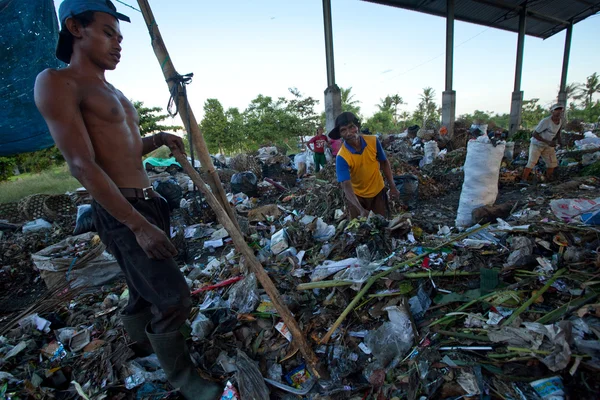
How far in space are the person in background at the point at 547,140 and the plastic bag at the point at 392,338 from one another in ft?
20.0

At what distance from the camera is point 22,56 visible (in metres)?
3.04

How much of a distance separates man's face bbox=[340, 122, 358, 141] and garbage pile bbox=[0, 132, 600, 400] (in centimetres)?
95

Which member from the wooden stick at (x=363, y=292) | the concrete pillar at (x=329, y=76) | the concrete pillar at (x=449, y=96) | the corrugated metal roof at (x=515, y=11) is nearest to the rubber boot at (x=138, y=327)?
the wooden stick at (x=363, y=292)

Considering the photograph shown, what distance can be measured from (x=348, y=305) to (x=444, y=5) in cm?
1453

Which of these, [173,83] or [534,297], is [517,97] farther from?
[173,83]

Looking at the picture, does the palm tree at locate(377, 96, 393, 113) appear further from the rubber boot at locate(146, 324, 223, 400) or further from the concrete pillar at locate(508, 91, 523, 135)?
the rubber boot at locate(146, 324, 223, 400)

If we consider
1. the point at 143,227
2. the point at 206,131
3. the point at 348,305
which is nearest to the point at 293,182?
the point at 348,305

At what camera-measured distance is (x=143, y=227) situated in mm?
1268

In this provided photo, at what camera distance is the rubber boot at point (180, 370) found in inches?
57.7

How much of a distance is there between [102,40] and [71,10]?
0.15 m

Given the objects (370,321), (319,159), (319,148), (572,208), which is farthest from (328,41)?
(370,321)

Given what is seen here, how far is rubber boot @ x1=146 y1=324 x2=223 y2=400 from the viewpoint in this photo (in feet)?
4.81

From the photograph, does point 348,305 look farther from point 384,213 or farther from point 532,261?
point 384,213

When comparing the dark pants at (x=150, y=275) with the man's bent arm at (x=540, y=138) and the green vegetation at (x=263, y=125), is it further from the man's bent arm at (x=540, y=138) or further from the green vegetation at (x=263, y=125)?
the green vegetation at (x=263, y=125)
